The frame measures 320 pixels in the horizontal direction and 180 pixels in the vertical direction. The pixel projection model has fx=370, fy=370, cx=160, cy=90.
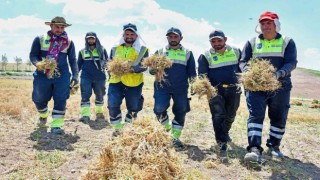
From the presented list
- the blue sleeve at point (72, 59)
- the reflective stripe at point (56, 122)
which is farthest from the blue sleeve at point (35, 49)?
the reflective stripe at point (56, 122)

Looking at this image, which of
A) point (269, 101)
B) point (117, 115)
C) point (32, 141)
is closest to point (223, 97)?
point (269, 101)

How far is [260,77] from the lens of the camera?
21.1 ft

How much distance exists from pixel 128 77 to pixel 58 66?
1764 mm

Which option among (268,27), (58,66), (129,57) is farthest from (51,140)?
(268,27)

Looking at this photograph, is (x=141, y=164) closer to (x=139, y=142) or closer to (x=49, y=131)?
(x=139, y=142)

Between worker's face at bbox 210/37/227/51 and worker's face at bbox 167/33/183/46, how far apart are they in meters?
0.73

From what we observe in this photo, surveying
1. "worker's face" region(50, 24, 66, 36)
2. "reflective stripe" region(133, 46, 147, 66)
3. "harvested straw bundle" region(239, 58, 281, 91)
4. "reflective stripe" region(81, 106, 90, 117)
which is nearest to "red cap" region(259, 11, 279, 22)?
"harvested straw bundle" region(239, 58, 281, 91)

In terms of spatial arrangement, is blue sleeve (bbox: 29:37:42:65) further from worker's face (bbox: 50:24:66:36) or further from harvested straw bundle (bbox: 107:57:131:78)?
harvested straw bundle (bbox: 107:57:131:78)

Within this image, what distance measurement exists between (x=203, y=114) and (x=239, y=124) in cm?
235

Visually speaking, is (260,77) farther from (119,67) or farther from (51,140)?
(51,140)

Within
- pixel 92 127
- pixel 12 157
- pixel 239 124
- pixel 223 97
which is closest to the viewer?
pixel 12 157

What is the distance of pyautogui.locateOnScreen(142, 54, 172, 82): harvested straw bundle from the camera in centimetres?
769

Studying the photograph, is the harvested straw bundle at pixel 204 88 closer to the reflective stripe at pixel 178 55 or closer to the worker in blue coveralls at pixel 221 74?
the worker in blue coveralls at pixel 221 74

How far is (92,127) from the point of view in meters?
10.1
